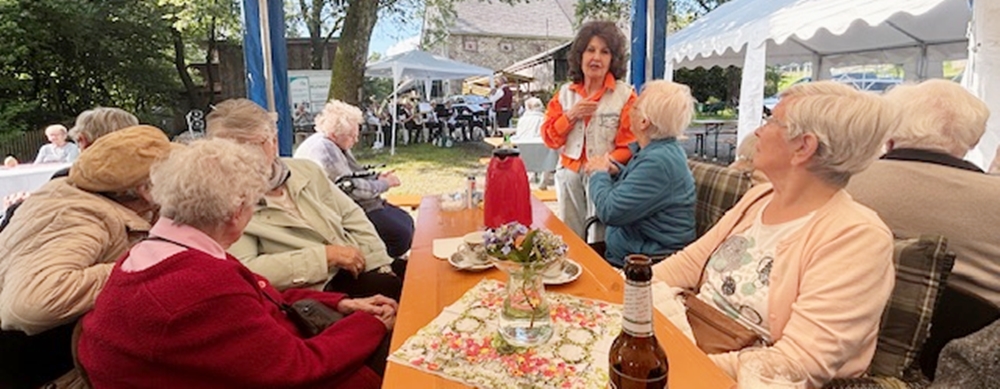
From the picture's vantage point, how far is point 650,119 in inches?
76.4

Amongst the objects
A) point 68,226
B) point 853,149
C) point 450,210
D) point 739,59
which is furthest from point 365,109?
point 853,149

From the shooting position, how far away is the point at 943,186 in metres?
1.43

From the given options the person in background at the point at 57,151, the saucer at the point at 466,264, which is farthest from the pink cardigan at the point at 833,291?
the person in background at the point at 57,151

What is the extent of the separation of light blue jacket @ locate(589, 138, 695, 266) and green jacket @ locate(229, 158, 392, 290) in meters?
0.94

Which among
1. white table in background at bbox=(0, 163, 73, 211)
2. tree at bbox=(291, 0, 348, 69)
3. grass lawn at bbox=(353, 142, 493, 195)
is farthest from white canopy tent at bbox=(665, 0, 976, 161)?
tree at bbox=(291, 0, 348, 69)

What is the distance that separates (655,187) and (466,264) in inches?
32.1

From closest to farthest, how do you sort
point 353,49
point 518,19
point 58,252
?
1. point 58,252
2. point 353,49
3. point 518,19

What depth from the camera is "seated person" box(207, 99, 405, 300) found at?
1737mm

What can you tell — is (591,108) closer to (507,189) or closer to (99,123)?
(507,189)

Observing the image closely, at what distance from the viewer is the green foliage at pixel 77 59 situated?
325 inches

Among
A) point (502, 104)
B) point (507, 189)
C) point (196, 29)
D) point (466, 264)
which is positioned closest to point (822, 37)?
point (502, 104)

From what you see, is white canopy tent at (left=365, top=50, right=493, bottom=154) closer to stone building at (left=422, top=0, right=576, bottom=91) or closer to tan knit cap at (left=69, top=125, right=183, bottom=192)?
stone building at (left=422, top=0, right=576, bottom=91)

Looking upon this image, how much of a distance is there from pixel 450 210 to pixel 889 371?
1.59 metres

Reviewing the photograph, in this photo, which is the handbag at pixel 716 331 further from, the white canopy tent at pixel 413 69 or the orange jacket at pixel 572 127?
the white canopy tent at pixel 413 69
